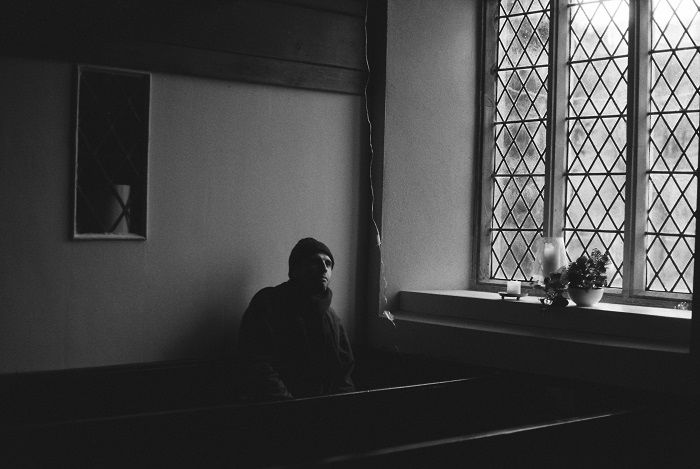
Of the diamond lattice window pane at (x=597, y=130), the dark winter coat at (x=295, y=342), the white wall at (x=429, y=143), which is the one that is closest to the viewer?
the dark winter coat at (x=295, y=342)

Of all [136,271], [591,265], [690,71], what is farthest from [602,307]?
[136,271]

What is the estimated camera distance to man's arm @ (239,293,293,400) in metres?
4.39

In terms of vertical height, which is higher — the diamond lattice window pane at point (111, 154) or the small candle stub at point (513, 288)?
the diamond lattice window pane at point (111, 154)

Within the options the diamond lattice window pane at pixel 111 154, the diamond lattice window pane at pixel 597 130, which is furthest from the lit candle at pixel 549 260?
the diamond lattice window pane at pixel 111 154

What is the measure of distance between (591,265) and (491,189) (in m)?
1.27

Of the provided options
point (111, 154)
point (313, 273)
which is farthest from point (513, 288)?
point (111, 154)

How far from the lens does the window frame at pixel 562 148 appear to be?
5.10m

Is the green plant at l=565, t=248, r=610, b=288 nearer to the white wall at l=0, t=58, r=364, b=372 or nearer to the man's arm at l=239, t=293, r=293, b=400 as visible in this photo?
the white wall at l=0, t=58, r=364, b=372

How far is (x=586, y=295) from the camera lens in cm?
486

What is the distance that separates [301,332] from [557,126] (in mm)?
2139

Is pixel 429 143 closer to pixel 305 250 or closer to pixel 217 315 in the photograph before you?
pixel 305 250

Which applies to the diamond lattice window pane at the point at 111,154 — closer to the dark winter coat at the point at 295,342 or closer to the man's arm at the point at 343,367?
the dark winter coat at the point at 295,342

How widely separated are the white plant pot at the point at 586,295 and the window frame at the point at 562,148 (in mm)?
310

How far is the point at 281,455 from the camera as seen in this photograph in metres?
3.81
